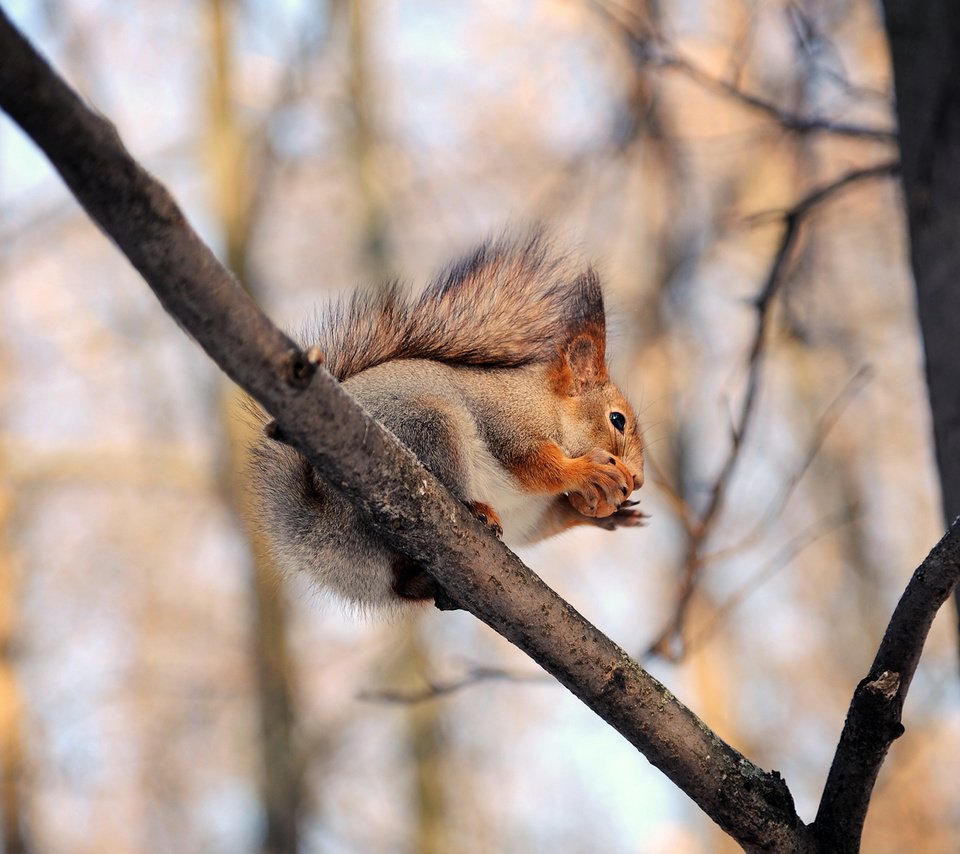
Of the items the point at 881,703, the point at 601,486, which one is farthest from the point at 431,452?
the point at 881,703

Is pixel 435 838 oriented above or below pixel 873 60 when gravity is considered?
below

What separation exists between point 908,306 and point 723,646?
3.09 m

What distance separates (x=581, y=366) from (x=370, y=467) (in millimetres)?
1213

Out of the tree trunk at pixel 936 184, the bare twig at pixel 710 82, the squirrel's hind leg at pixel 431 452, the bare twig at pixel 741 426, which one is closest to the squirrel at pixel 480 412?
the squirrel's hind leg at pixel 431 452

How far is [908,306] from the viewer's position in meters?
8.79

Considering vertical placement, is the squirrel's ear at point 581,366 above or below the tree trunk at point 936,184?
below

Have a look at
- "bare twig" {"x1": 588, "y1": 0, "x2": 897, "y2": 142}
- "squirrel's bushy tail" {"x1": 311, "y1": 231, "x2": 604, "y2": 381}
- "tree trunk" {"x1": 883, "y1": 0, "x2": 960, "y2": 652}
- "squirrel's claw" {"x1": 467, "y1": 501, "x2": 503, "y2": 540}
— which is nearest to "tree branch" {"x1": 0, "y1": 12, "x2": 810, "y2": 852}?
"squirrel's claw" {"x1": 467, "y1": 501, "x2": 503, "y2": 540}

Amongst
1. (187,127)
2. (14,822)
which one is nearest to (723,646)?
(14,822)

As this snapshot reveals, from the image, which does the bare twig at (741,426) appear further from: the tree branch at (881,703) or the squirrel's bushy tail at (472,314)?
the tree branch at (881,703)

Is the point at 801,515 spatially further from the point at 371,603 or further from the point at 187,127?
the point at 371,603

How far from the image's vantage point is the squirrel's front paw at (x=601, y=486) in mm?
2195

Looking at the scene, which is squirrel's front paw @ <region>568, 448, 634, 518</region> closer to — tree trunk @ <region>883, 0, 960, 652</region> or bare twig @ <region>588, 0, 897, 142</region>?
tree trunk @ <region>883, 0, 960, 652</region>

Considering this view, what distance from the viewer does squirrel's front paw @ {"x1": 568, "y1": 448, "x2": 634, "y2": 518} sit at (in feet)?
7.20

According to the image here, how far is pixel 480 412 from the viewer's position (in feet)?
7.20
